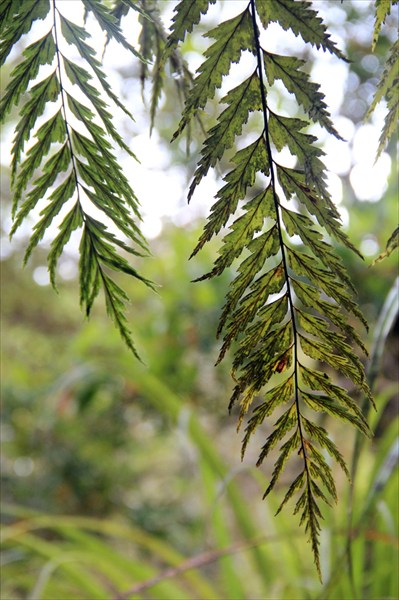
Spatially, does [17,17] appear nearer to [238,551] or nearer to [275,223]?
[275,223]

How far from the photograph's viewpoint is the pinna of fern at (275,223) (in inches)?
7.3

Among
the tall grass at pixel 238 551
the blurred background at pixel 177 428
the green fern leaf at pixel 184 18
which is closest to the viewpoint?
the green fern leaf at pixel 184 18

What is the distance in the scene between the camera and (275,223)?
0.65 feet

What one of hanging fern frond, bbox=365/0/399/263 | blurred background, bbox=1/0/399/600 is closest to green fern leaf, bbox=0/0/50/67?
hanging fern frond, bbox=365/0/399/263

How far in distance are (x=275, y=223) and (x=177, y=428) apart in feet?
3.03

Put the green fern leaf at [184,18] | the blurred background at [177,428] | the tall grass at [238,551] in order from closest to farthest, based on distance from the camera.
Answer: the green fern leaf at [184,18]
the tall grass at [238,551]
the blurred background at [177,428]

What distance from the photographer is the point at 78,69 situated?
211 mm

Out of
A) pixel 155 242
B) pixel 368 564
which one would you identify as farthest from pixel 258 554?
pixel 155 242

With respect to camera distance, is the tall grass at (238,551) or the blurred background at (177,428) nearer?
the tall grass at (238,551)

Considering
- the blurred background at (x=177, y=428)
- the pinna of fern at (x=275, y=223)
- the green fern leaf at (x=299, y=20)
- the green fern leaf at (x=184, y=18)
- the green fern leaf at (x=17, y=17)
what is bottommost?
the pinna of fern at (x=275, y=223)

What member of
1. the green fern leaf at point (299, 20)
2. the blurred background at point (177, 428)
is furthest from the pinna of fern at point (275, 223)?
the blurred background at point (177, 428)

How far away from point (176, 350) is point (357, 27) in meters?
0.92

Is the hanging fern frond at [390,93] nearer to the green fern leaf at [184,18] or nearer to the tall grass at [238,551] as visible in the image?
the green fern leaf at [184,18]

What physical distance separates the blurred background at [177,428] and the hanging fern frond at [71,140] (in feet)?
1.33
